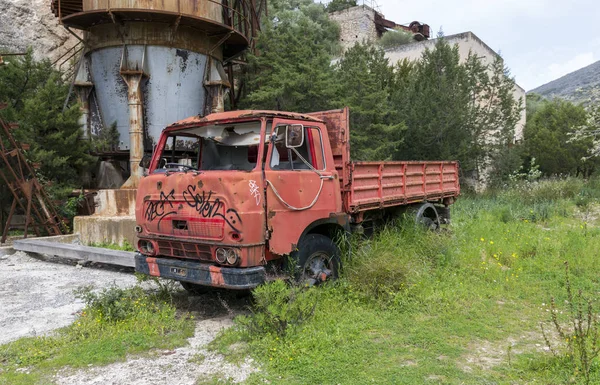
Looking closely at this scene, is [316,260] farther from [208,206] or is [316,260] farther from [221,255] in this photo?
[208,206]

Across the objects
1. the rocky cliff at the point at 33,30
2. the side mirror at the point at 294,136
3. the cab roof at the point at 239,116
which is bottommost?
the side mirror at the point at 294,136

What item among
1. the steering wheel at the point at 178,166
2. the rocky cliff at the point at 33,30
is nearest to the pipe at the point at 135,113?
the steering wheel at the point at 178,166

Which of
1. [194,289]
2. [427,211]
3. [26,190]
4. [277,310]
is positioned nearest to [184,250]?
[194,289]

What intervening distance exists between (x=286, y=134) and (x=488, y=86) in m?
21.4

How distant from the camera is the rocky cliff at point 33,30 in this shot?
1981 cm

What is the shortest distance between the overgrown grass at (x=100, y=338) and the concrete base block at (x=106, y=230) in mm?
5340

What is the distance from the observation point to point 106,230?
36.7 feet

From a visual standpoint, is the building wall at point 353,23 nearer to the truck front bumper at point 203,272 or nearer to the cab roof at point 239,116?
the cab roof at point 239,116

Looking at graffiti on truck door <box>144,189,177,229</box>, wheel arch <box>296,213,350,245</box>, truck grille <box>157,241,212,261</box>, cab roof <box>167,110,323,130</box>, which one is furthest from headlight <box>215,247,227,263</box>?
cab roof <box>167,110,323,130</box>

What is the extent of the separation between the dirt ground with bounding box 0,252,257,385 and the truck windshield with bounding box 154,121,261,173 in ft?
5.86

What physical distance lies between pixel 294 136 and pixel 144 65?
9.22m

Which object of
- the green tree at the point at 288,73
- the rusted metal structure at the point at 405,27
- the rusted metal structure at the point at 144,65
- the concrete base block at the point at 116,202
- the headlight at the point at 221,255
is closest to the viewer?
the headlight at the point at 221,255

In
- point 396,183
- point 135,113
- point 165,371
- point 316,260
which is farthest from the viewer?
point 135,113

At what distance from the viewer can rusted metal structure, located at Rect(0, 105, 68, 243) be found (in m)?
11.3
